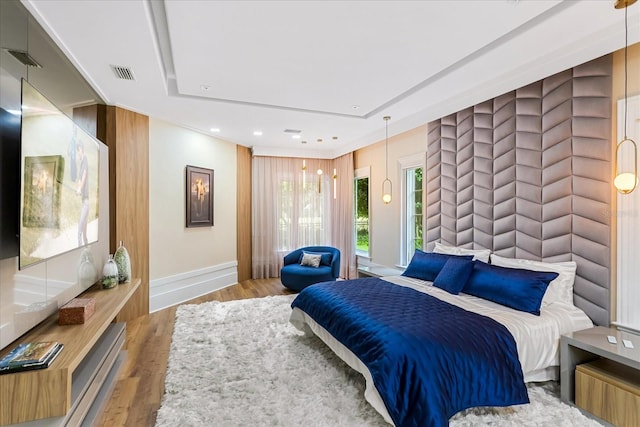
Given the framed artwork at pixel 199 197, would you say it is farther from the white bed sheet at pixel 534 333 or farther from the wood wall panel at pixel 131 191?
the white bed sheet at pixel 534 333

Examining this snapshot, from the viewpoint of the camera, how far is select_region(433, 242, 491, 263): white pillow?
3490 millimetres

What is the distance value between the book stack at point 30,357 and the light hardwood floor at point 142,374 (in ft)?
2.49

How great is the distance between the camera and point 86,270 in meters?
2.85

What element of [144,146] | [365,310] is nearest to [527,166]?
[365,310]

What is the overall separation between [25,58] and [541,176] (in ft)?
13.8

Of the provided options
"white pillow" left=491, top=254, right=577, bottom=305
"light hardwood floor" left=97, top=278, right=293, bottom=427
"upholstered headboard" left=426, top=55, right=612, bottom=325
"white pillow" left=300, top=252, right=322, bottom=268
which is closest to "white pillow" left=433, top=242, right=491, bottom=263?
"upholstered headboard" left=426, top=55, right=612, bottom=325

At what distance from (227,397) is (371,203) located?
13.8ft

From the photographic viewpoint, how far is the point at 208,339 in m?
3.42

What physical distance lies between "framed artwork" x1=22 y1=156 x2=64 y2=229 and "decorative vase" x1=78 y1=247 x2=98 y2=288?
0.81 m

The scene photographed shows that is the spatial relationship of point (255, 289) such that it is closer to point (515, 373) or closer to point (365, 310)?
point (365, 310)

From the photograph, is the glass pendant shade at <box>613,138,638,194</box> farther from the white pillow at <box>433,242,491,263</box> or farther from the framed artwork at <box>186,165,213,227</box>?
the framed artwork at <box>186,165,213,227</box>

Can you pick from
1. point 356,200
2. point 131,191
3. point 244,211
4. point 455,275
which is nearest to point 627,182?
point 455,275

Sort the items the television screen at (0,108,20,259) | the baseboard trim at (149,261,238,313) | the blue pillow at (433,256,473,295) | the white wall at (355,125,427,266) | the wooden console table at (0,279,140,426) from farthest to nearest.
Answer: the white wall at (355,125,427,266)
the baseboard trim at (149,261,238,313)
the blue pillow at (433,256,473,295)
the television screen at (0,108,20,259)
the wooden console table at (0,279,140,426)

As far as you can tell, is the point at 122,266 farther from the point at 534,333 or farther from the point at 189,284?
the point at 534,333
